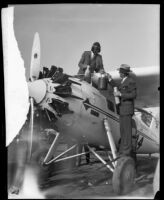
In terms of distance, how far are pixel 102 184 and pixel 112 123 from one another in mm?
563

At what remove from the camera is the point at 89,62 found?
4.05 m

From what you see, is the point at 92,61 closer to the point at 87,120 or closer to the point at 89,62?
the point at 89,62

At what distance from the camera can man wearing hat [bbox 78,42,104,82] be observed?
400cm

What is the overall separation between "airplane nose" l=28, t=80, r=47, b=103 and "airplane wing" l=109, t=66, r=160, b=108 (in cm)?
60

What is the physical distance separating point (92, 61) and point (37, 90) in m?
0.53

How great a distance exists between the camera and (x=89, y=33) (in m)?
3.96

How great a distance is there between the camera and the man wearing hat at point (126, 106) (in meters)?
4.11

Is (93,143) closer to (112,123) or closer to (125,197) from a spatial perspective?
(112,123)

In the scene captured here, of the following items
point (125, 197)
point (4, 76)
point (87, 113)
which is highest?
point (4, 76)

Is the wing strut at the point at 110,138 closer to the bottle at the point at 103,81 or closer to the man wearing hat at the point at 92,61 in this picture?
the bottle at the point at 103,81

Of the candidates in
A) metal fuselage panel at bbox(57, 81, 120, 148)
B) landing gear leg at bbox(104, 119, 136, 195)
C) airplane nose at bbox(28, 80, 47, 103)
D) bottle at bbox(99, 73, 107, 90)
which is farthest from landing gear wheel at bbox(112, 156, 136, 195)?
airplane nose at bbox(28, 80, 47, 103)

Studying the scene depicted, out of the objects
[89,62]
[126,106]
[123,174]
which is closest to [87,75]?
[89,62]
